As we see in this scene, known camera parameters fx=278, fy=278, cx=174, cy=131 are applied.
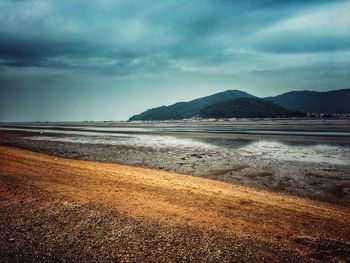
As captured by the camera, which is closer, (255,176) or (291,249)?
(291,249)

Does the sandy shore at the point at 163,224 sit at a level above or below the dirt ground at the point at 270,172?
above

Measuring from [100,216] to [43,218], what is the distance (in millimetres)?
1507

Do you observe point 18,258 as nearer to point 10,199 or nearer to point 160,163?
point 10,199

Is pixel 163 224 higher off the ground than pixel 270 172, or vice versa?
pixel 163 224

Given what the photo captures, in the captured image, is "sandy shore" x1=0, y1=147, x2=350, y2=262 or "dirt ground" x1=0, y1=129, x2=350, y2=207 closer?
"sandy shore" x1=0, y1=147, x2=350, y2=262

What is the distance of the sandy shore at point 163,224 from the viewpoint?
5500 mm

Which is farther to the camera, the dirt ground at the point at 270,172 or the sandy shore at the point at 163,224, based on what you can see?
the dirt ground at the point at 270,172

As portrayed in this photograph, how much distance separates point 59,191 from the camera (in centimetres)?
983

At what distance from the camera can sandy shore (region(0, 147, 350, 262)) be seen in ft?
18.0

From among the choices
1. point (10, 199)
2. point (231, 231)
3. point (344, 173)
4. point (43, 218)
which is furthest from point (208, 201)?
point (344, 173)

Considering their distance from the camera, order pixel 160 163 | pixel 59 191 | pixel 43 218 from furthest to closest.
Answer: pixel 160 163 → pixel 59 191 → pixel 43 218

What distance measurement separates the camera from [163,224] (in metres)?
6.89

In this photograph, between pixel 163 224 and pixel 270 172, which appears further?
pixel 270 172

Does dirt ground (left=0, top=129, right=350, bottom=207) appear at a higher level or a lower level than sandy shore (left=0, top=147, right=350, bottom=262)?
lower
